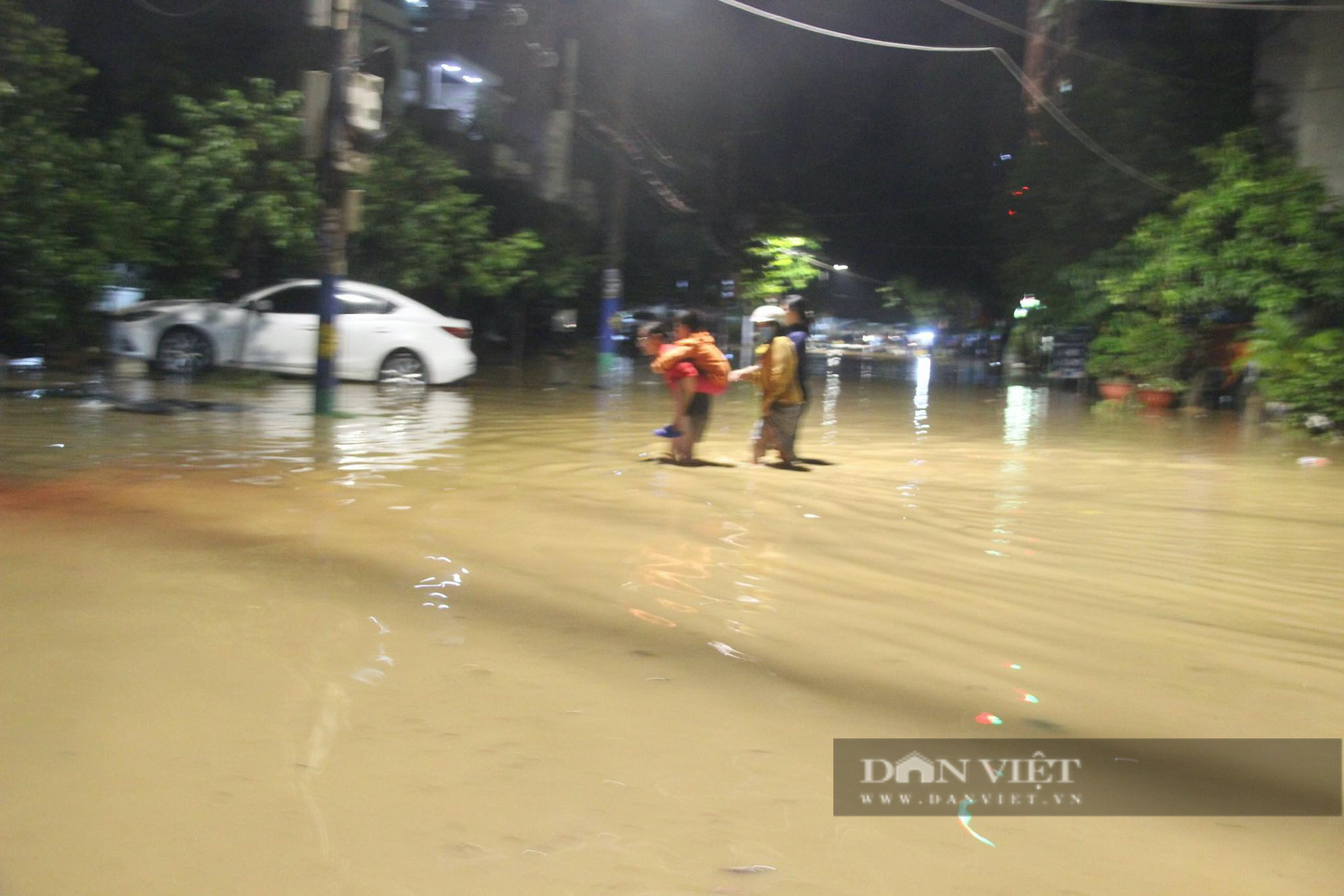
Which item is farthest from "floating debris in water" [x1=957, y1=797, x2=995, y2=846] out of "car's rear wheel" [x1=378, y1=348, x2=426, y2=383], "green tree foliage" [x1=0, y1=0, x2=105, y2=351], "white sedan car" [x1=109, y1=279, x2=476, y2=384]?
"car's rear wheel" [x1=378, y1=348, x2=426, y2=383]

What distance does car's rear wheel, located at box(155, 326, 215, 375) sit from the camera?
18672 mm

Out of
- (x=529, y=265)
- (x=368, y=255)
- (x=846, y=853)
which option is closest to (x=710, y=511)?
(x=846, y=853)

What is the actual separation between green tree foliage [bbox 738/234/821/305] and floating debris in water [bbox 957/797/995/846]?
41067mm

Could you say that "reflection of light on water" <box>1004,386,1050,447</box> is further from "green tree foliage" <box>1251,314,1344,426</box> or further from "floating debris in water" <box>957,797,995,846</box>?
"floating debris in water" <box>957,797,995,846</box>

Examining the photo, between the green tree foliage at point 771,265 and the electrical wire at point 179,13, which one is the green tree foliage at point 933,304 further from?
the electrical wire at point 179,13

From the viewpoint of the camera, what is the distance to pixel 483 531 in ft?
23.6

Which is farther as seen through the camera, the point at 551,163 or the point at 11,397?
the point at 551,163

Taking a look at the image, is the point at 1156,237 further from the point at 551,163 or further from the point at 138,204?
the point at 138,204

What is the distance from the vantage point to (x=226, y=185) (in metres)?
19.2

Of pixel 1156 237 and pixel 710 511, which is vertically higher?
pixel 1156 237

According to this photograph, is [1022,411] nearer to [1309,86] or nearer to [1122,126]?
[1309,86]

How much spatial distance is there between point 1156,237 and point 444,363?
12866 mm

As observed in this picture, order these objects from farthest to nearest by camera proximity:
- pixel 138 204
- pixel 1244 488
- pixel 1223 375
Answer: pixel 1223 375 < pixel 138 204 < pixel 1244 488

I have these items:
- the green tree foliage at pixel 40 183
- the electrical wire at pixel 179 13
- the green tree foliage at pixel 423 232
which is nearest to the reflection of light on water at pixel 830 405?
the green tree foliage at pixel 423 232
